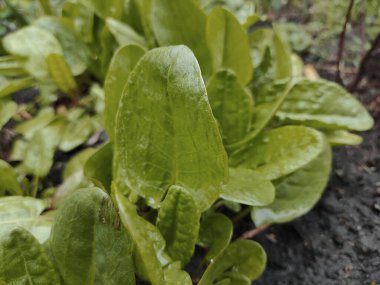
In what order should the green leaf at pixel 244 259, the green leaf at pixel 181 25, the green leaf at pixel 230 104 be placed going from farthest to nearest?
the green leaf at pixel 181 25 → the green leaf at pixel 230 104 → the green leaf at pixel 244 259

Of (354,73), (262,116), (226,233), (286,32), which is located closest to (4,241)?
(226,233)

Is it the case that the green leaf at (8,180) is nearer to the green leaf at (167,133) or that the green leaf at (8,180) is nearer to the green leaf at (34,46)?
the green leaf at (167,133)

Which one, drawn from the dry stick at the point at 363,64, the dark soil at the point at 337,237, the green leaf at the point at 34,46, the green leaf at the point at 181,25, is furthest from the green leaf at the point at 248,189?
the green leaf at the point at 34,46

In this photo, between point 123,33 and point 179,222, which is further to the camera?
point 123,33

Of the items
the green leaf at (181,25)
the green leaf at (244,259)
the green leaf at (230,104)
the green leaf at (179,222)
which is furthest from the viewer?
the green leaf at (181,25)

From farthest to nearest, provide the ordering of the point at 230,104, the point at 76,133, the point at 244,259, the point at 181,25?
the point at 76,133 < the point at 181,25 < the point at 230,104 < the point at 244,259

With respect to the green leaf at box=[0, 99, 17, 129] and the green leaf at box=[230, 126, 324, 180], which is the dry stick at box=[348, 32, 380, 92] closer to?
the green leaf at box=[230, 126, 324, 180]

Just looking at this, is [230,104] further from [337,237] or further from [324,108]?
[337,237]

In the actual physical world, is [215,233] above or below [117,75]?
below

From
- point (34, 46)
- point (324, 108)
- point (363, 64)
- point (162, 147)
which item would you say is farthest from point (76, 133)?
point (363, 64)
